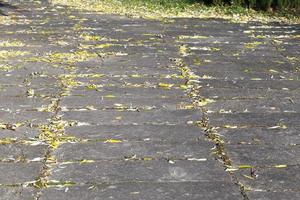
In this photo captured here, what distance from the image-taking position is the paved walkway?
341 cm

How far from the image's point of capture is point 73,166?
3.61 metres

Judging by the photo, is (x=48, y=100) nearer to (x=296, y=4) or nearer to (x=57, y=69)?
(x=57, y=69)

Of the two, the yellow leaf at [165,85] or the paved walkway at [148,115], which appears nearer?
the paved walkway at [148,115]

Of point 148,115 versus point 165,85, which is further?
point 165,85

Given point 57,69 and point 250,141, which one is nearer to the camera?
point 250,141

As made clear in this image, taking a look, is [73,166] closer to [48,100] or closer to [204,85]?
[48,100]

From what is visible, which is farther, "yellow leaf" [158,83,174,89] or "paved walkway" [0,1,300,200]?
"yellow leaf" [158,83,174,89]

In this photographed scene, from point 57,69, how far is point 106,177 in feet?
9.52

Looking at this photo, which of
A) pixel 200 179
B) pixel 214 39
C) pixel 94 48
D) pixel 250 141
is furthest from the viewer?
pixel 214 39

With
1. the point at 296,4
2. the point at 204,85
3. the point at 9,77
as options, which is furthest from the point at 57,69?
A: the point at 296,4

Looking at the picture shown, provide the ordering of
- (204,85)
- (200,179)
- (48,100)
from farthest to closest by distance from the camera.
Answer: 1. (204,85)
2. (48,100)
3. (200,179)

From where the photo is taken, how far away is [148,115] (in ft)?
15.2

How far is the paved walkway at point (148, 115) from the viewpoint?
3.41 m

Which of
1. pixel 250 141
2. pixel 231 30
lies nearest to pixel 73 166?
pixel 250 141
